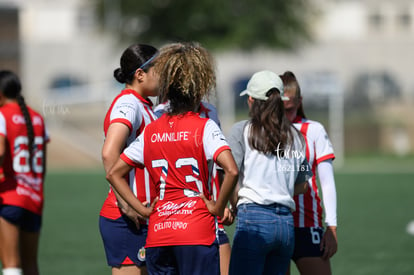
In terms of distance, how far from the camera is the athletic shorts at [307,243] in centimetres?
538

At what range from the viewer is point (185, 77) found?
173 inches

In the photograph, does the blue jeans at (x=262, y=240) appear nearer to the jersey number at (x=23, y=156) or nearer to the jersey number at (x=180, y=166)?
the jersey number at (x=180, y=166)

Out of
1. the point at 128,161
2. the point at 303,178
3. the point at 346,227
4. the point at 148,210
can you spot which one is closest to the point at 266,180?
the point at 303,178

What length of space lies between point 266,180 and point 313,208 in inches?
28.8

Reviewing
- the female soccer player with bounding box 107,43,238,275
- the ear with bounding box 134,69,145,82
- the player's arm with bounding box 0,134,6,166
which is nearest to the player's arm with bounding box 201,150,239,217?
the female soccer player with bounding box 107,43,238,275

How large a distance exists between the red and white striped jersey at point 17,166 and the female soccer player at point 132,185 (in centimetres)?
152

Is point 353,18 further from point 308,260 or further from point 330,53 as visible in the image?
point 308,260

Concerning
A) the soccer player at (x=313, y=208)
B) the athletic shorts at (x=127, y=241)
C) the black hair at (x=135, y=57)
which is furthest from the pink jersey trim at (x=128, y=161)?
the soccer player at (x=313, y=208)

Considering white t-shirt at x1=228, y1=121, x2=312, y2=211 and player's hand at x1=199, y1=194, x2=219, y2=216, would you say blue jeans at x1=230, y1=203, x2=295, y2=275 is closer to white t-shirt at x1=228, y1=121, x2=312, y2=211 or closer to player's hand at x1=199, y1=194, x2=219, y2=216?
white t-shirt at x1=228, y1=121, x2=312, y2=211

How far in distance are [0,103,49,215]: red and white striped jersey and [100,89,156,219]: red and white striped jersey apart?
5.01ft

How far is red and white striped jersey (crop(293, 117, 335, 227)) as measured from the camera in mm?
5426

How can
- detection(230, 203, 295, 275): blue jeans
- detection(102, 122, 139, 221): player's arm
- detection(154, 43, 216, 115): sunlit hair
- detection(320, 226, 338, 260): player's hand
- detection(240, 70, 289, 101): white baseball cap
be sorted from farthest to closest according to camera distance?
1. detection(320, 226, 338, 260): player's hand
2. detection(240, 70, 289, 101): white baseball cap
3. detection(230, 203, 295, 275): blue jeans
4. detection(102, 122, 139, 221): player's arm
5. detection(154, 43, 216, 115): sunlit hair

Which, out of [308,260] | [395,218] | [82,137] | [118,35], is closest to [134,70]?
[308,260]

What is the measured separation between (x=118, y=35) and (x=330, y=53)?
14803mm
